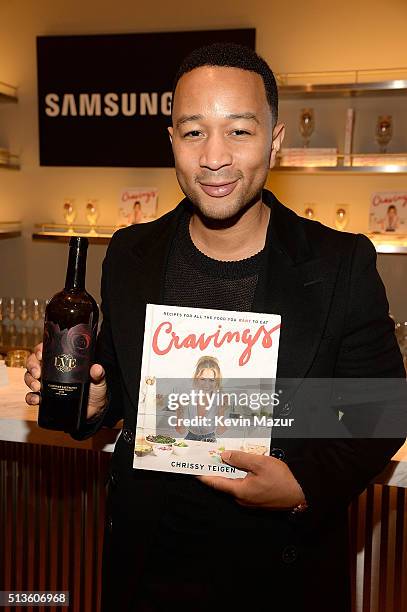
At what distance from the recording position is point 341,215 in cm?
407

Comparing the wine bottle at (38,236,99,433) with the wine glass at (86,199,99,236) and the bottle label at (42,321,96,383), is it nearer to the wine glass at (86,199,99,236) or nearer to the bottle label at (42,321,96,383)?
the bottle label at (42,321,96,383)

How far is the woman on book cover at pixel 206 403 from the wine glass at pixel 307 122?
303 centimetres

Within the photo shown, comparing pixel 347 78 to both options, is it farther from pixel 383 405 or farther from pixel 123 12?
pixel 383 405

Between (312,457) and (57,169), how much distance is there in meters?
3.74

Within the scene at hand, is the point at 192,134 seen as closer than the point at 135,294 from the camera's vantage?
Yes

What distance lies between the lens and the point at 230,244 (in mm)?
1444

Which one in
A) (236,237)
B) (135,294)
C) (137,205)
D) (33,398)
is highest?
(137,205)

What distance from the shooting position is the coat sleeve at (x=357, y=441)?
1.32 m

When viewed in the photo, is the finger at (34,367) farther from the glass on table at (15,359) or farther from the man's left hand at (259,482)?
the glass on table at (15,359)

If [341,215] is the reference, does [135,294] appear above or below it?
below

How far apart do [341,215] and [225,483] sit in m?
3.04

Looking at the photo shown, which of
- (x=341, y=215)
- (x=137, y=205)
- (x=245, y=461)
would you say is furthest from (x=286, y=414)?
(x=137, y=205)

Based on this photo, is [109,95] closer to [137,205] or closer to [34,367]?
[137,205]

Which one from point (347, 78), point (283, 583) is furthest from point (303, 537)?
point (347, 78)
